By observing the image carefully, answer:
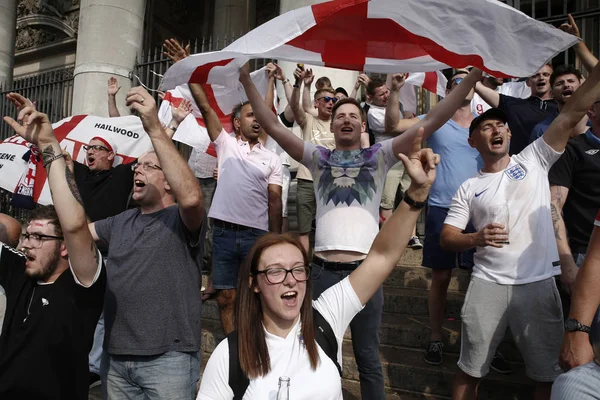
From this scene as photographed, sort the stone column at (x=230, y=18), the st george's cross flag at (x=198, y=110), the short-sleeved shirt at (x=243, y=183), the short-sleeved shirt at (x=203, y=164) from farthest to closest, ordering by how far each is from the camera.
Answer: the stone column at (x=230, y=18) < the short-sleeved shirt at (x=203, y=164) < the st george's cross flag at (x=198, y=110) < the short-sleeved shirt at (x=243, y=183)

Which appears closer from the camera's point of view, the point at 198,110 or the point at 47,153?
the point at 47,153

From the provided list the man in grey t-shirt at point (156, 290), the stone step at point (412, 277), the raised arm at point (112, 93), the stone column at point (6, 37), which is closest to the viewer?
the man in grey t-shirt at point (156, 290)

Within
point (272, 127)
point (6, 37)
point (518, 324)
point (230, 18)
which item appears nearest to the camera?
point (518, 324)

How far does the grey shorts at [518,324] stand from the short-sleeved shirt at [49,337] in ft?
7.13

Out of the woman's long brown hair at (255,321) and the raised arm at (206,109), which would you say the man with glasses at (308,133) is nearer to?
the raised arm at (206,109)

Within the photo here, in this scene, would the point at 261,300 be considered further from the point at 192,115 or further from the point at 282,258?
the point at 192,115

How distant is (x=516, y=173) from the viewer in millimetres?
3285

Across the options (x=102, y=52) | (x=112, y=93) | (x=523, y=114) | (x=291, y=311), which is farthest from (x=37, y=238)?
(x=102, y=52)

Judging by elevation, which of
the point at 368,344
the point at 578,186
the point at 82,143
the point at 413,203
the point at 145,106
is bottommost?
the point at 368,344

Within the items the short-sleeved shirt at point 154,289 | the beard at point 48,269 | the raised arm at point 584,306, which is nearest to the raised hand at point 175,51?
the short-sleeved shirt at point 154,289

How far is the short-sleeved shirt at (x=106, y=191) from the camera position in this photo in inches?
171

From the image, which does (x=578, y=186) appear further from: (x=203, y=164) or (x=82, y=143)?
(x=82, y=143)

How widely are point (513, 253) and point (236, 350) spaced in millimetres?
1952

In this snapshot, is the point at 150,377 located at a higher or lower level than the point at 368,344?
lower
